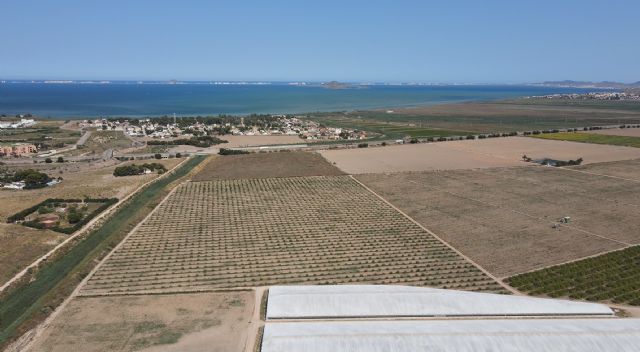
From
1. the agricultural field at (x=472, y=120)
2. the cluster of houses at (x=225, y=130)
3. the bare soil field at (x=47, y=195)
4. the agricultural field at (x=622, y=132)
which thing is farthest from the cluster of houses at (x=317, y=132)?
the agricultural field at (x=622, y=132)

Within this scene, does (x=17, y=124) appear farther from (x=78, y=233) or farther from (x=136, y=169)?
(x=78, y=233)

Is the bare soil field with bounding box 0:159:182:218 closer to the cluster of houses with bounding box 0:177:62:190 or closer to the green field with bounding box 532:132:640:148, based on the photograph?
the cluster of houses with bounding box 0:177:62:190

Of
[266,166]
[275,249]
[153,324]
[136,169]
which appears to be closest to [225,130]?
[266,166]

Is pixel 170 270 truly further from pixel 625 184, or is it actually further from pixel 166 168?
pixel 625 184

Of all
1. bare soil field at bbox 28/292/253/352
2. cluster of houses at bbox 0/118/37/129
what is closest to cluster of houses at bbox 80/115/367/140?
cluster of houses at bbox 0/118/37/129

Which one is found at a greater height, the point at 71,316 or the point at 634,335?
the point at 634,335

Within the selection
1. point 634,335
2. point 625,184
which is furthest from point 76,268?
point 625,184

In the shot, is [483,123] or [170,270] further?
[483,123]

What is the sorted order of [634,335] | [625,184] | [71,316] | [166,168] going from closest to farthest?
1. [634,335]
2. [71,316]
3. [625,184]
4. [166,168]
